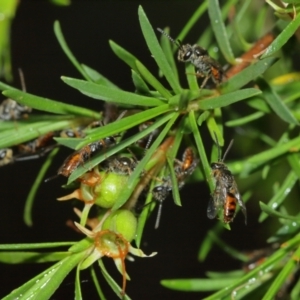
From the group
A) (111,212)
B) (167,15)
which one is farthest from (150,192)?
(167,15)

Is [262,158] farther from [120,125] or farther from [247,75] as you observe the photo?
[120,125]

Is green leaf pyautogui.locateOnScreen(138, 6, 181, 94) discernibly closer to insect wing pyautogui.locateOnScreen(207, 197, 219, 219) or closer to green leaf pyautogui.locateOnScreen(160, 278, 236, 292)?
insect wing pyautogui.locateOnScreen(207, 197, 219, 219)

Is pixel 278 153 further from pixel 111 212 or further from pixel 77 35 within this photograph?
pixel 77 35

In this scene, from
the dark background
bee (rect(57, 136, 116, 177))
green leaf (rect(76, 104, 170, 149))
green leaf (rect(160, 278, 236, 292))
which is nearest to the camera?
green leaf (rect(76, 104, 170, 149))

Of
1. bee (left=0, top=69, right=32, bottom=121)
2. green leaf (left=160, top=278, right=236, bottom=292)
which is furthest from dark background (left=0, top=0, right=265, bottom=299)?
green leaf (left=160, top=278, right=236, bottom=292)

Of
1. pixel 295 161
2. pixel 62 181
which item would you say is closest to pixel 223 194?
pixel 295 161

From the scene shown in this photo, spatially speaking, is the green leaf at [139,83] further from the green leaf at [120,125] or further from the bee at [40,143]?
the bee at [40,143]
